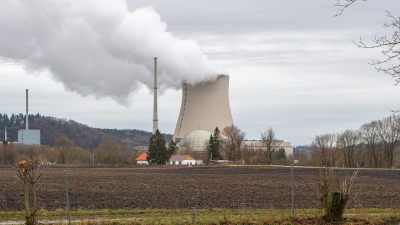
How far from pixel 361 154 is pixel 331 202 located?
52583 millimetres

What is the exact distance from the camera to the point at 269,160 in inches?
2569

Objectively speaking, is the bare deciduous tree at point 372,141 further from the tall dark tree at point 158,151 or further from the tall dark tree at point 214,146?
the tall dark tree at point 158,151

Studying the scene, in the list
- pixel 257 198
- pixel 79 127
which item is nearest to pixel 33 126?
pixel 79 127

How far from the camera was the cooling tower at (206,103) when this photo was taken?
2258 inches

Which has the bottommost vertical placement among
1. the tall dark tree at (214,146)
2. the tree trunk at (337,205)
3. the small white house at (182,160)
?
the small white house at (182,160)

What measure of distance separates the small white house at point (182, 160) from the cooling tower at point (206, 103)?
44.1 feet

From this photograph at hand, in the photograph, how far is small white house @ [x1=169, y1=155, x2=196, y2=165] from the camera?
72.8 metres

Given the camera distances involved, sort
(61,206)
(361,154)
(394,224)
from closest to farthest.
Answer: (394,224), (61,206), (361,154)

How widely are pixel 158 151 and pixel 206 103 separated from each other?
32.1 feet

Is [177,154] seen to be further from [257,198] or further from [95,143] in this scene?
[95,143]

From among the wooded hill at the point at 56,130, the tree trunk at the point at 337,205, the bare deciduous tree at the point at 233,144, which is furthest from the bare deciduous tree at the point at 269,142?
the wooded hill at the point at 56,130

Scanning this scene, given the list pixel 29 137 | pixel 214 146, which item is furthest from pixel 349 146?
pixel 29 137

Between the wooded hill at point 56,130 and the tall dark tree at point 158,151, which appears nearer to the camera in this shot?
the tall dark tree at point 158,151

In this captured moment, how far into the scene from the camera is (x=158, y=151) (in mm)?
61594
